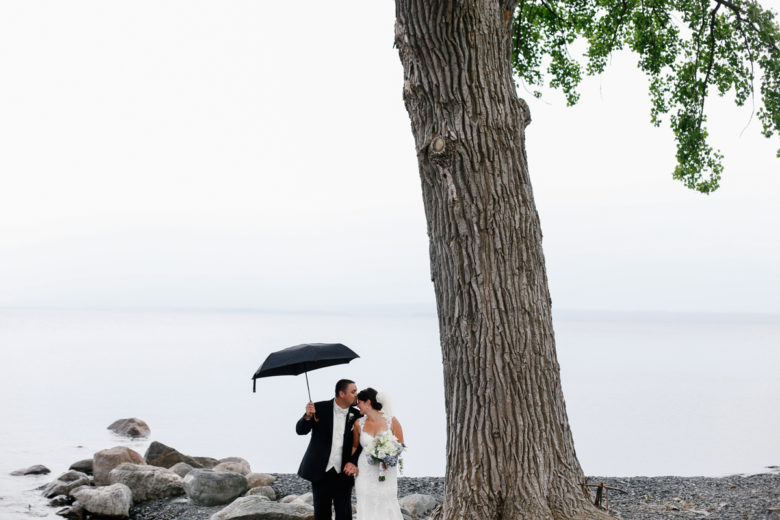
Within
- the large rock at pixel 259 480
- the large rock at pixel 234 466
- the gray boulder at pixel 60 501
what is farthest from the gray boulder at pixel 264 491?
the gray boulder at pixel 60 501

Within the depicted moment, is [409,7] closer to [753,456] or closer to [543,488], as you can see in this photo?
[543,488]

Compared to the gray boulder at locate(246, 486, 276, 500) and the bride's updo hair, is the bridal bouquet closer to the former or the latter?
the bride's updo hair

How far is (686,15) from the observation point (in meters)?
10.9

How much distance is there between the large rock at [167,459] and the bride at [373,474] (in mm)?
6789

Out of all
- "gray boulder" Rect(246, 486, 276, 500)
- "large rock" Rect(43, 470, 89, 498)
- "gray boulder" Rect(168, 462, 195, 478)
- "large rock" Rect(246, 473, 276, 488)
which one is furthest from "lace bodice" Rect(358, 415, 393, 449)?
"large rock" Rect(43, 470, 89, 498)

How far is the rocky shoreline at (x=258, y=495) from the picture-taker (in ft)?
24.5

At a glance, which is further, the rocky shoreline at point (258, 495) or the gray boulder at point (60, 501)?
the gray boulder at point (60, 501)

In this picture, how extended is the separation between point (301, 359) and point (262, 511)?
279 centimetres

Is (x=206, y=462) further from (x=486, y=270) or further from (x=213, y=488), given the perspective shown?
(x=486, y=270)

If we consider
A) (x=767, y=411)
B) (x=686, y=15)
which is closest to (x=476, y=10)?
(x=686, y=15)

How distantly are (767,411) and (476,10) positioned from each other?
77.4ft

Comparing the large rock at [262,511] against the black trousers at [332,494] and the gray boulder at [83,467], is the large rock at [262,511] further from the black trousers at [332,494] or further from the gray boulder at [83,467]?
the gray boulder at [83,467]

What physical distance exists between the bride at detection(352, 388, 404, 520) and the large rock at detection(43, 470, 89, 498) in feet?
23.0

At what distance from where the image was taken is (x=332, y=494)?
6168 millimetres
